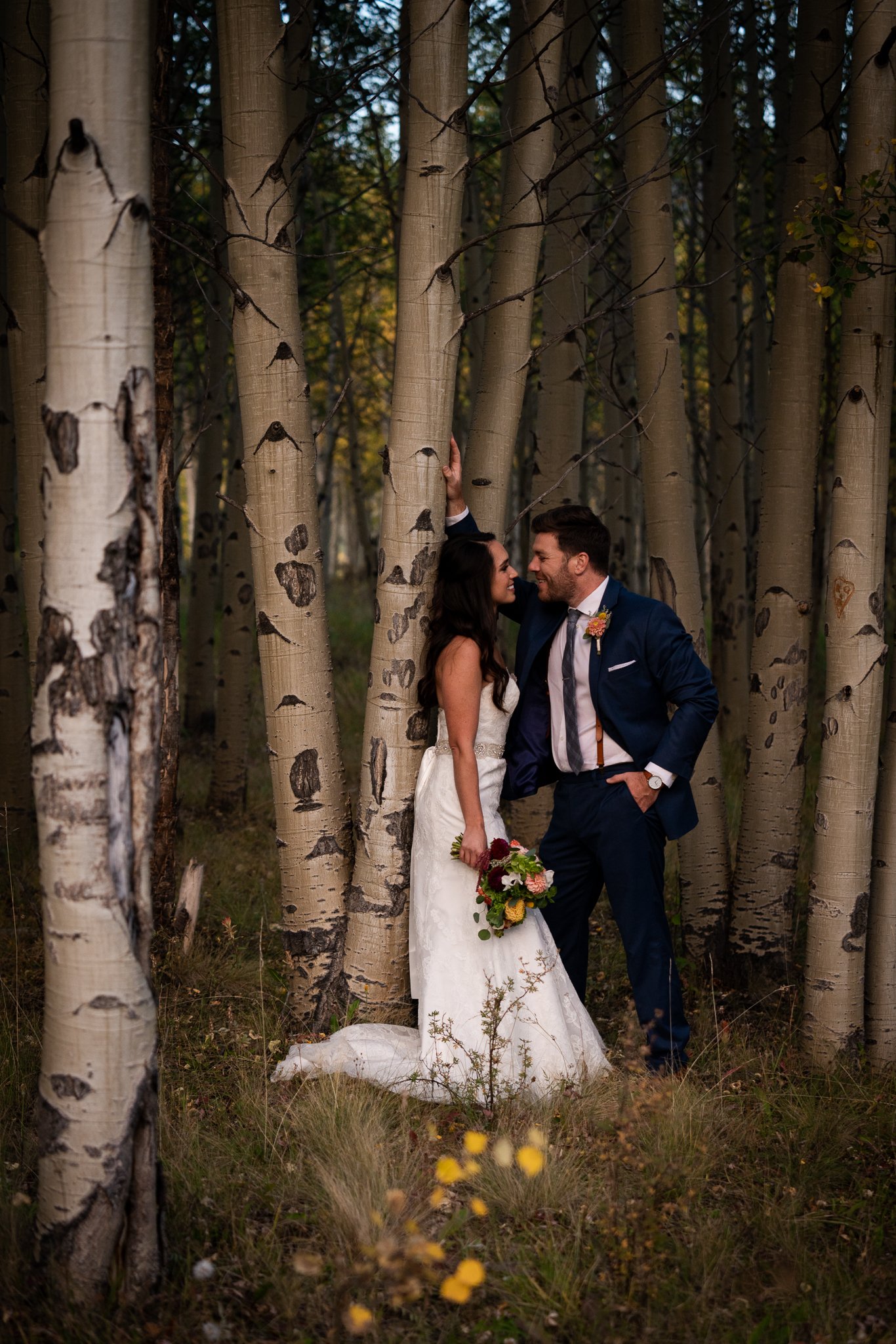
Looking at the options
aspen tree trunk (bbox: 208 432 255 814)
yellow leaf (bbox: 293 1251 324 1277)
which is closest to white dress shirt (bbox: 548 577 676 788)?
yellow leaf (bbox: 293 1251 324 1277)

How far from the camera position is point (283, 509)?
4.02 metres

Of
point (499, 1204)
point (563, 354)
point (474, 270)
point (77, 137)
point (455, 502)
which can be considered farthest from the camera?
point (474, 270)

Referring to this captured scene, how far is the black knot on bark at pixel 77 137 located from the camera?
92.9 inches

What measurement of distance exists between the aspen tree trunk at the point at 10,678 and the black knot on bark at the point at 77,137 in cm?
435

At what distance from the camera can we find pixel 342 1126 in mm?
3459

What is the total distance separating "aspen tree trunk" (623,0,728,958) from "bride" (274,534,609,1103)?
4.59 feet

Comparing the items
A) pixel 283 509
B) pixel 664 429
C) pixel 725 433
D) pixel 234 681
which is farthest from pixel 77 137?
pixel 725 433

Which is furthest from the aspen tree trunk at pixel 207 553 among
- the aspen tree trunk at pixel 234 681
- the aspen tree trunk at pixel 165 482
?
the aspen tree trunk at pixel 165 482

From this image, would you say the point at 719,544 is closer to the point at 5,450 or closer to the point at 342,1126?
the point at 5,450

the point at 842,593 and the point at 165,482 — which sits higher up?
the point at 165,482

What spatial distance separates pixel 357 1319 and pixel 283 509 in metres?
2.74

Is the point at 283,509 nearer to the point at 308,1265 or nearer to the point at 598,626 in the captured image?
the point at 598,626

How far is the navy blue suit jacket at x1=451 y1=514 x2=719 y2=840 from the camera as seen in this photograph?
4277 mm

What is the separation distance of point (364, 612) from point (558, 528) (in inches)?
452
